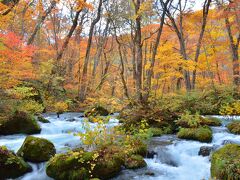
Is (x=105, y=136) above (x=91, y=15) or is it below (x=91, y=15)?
below

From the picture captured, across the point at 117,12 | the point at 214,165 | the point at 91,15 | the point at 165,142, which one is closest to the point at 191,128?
the point at 165,142

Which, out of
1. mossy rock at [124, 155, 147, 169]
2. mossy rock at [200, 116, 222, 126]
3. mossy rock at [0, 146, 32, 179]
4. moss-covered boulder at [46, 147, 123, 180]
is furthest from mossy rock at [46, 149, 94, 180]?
mossy rock at [200, 116, 222, 126]

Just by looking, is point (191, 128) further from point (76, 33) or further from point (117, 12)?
point (76, 33)

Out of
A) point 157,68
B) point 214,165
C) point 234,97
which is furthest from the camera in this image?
point 157,68

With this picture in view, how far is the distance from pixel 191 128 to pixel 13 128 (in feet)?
21.7

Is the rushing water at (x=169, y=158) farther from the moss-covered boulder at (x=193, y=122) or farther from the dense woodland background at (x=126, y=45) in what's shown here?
the dense woodland background at (x=126, y=45)

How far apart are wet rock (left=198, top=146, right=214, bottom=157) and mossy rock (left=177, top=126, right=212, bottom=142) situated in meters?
1.05

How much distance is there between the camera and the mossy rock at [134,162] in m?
6.79

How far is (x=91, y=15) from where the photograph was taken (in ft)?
86.8

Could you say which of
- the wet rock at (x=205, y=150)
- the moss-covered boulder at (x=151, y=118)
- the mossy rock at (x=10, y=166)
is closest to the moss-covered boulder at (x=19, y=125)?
the moss-covered boulder at (x=151, y=118)

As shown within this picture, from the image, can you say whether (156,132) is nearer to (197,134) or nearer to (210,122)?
(197,134)

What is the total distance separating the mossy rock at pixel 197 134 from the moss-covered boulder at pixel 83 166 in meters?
3.43

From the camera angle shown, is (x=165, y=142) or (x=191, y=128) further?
(x=191, y=128)

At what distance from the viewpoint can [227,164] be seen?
18.2 feet
